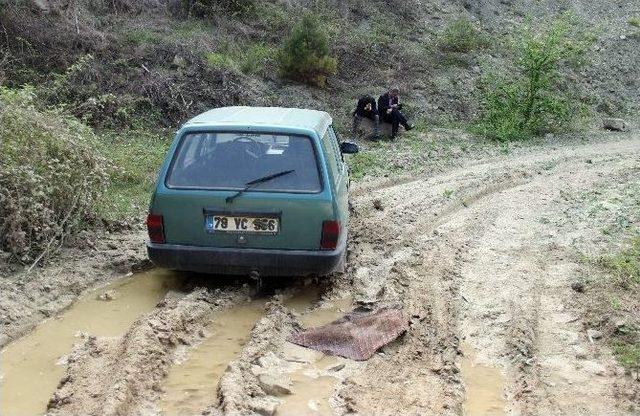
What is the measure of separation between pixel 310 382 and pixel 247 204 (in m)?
1.69

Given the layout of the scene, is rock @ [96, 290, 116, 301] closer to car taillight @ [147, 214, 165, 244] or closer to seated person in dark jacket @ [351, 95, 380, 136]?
→ car taillight @ [147, 214, 165, 244]

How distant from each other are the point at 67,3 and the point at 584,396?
546 inches

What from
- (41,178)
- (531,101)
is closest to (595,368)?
(41,178)

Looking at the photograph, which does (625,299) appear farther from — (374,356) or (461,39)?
(461,39)

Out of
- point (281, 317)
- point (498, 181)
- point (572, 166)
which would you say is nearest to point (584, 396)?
point (281, 317)

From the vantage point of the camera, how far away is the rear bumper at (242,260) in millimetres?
5637

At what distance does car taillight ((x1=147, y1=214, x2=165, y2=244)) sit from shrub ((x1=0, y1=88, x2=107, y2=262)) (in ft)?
3.88

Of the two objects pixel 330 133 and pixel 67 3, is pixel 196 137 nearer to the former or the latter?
pixel 330 133

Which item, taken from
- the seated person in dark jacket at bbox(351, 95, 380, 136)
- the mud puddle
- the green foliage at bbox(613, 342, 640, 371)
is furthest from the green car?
the seated person in dark jacket at bbox(351, 95, 380, 136)

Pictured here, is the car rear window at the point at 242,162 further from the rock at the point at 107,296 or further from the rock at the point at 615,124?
the rock at the point at 615,124

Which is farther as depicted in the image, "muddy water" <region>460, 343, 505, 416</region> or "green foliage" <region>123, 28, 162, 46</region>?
"green foliage" <region>123, 28, 162, 46</region>

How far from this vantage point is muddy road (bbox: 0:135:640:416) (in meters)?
4.21

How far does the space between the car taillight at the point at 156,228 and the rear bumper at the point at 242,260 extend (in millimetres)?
57

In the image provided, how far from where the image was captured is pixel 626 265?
21.7 feet
